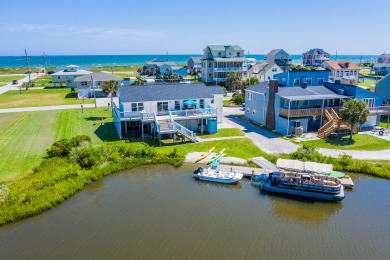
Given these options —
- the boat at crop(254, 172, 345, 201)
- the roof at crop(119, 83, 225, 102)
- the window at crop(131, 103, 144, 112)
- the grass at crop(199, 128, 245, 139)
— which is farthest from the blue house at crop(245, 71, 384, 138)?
the window at crop(131, 103, 144, 112)

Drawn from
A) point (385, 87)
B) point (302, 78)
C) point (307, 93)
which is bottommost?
point (307, 93)

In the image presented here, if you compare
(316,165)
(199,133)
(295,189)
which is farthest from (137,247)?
Answer: (199,133)

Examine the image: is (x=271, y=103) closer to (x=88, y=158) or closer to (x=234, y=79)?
(x=88, y=158)

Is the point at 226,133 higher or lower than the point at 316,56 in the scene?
lower

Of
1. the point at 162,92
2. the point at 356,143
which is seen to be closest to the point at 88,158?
the point at 162,92

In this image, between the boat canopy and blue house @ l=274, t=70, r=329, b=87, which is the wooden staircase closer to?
blue house @ l=274, t=70, r=329, b=87

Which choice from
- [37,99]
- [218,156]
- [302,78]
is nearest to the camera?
[218,156]
